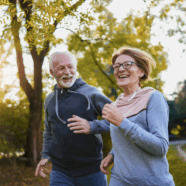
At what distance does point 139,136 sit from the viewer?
177cm

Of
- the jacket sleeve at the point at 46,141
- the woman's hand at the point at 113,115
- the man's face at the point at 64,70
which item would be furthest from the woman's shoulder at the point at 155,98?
the jacket sleeve at the point at 46,141

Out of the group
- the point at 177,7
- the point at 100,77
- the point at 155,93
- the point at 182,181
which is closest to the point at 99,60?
the point at 100,77

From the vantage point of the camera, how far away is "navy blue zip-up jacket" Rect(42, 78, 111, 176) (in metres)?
2.74

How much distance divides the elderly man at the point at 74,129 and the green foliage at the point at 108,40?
618 cm

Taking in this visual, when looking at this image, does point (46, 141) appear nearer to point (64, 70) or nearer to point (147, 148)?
point (64, 70)

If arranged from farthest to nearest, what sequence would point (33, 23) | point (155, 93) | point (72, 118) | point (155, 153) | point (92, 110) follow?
point (33, 23) → point (92, 110) → point (72, 118) → point (155, 93) → point (155, 153)

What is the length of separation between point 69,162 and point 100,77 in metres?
8.32

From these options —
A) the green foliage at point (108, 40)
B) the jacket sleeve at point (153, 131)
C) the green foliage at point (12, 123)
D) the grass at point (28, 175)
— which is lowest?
the grass at point (28, 175)

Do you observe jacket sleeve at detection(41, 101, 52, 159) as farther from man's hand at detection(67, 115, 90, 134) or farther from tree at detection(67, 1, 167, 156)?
tree at detection(67, 1, 167, 156)

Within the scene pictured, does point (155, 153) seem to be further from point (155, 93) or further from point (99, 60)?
point (99, 60)

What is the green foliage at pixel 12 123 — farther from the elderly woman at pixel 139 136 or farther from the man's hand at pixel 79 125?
the elderly woman at pixel 139 136

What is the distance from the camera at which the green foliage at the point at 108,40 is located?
9352 millimetres

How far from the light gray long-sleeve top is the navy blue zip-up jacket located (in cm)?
76

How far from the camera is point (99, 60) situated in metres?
10.4
